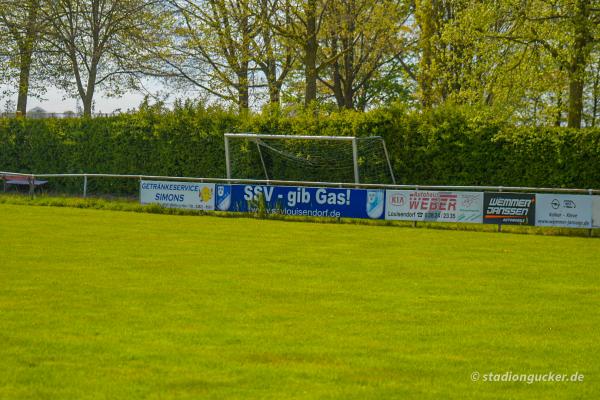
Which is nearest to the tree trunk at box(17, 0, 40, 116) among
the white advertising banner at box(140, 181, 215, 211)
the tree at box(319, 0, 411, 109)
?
the tree at box(319, 0, 411, 109)

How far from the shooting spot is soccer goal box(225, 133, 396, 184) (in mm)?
34594

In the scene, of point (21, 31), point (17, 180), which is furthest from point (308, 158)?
point (21, 31)

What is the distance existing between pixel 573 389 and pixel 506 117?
86.9ft

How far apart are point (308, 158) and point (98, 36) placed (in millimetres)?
17917

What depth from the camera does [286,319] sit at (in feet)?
36.6

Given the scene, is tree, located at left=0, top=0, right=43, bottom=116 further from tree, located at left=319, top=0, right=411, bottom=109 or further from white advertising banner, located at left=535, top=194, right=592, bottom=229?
white advertising banner, located at left=535, top=194, right=592, bottom=229

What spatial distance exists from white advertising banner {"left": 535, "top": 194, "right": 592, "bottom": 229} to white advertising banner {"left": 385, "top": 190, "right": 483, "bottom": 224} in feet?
5.51

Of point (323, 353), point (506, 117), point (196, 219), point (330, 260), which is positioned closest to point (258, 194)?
point (196, 219)

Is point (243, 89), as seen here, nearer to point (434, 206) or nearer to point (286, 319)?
point (434, 206)

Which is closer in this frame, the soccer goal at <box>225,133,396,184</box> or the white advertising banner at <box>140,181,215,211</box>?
the white advertising banner at <box>140,181,215,211</box>

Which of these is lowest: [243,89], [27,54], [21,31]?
[243,89]

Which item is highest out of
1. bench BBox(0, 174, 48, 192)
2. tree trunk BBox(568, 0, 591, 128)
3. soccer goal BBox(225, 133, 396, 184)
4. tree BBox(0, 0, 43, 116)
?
tree BBox(0, 0, 43, 116)

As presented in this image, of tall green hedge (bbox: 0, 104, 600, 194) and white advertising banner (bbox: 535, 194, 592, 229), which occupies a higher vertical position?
tall green hedge (bbox: 0, 104, 600, 194)

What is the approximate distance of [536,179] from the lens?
3216cm
